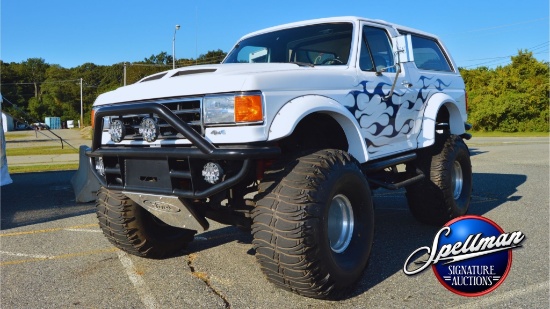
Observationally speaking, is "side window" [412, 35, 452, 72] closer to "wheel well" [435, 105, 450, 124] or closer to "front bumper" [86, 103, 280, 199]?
"wheel well" [435, 105, 450, 124]

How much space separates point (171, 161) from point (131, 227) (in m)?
1.18

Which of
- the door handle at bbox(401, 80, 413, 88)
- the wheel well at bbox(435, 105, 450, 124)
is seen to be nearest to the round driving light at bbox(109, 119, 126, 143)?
the door handle at bbox(401, 80, 413, 88)

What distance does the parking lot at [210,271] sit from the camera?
3.20 meters

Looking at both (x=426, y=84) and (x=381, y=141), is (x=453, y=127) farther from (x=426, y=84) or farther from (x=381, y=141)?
(x=381, y=141)

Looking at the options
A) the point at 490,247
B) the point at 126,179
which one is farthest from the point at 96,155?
the point at 490,247

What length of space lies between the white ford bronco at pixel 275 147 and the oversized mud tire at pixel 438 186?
38 cm

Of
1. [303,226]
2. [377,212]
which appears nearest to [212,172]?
[303,226]

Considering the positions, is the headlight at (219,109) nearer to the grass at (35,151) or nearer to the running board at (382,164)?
the running board at (382,164)

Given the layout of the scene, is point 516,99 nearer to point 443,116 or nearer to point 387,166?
point 443,116

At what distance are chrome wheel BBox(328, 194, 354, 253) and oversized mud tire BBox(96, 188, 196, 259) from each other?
1.61 meters

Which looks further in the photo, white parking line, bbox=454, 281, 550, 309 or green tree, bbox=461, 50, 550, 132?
green tree, bbox=461, 50, 550, 132

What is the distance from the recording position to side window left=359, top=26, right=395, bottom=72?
4.26 meters

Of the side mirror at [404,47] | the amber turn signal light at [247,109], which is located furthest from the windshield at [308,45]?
the amber turn signal light at [247,109]

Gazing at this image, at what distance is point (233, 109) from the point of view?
285cm
